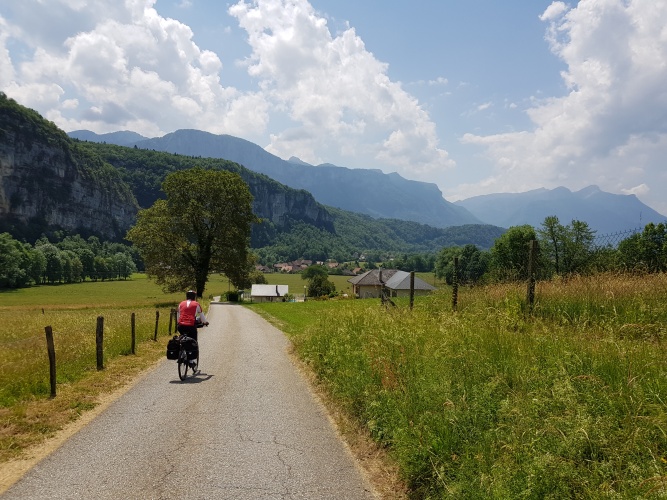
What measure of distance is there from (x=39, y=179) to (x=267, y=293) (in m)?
139

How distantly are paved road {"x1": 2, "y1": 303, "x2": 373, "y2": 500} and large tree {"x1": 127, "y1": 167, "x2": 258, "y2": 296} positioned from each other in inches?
1484

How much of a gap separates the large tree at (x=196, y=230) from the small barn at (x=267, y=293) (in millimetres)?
47915

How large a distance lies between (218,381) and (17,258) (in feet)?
311

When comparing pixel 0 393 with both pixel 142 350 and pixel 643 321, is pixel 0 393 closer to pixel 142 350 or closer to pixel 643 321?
pixel 142 350

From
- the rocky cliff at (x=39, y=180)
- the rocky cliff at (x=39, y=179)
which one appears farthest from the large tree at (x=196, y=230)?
the rocky cliff at (x=39, y=179)

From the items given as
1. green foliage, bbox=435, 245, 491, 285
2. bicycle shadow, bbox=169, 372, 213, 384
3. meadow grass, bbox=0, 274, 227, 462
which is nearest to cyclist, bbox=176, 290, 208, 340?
bicycle shadow, bbox=169, 372, 213, 384

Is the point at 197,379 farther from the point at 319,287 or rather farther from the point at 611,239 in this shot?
the point at 319,287

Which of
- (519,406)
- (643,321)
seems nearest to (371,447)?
(519,406)

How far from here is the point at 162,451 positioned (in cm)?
598

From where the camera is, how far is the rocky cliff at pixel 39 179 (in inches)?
6287

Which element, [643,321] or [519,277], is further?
[519,277]

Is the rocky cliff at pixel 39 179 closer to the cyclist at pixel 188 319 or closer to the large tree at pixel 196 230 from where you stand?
the large tree at pixel 196 230

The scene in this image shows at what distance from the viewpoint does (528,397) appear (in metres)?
4.74

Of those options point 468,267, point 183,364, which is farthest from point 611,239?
point 468,267
